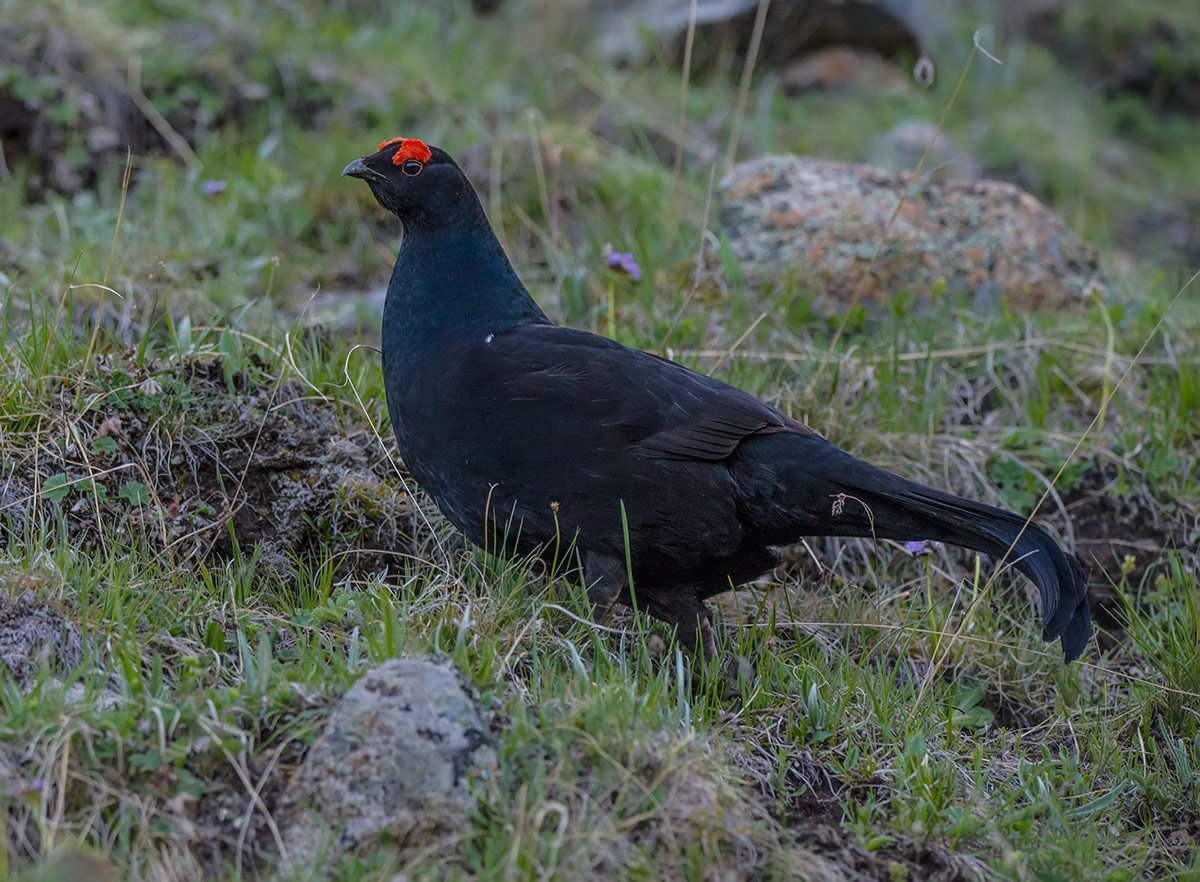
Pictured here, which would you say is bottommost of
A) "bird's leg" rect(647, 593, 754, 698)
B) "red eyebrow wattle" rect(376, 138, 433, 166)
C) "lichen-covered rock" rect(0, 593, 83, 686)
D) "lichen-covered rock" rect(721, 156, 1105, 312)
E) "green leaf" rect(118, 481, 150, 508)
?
"bird's leg" rect(647, 593, 754, 698)

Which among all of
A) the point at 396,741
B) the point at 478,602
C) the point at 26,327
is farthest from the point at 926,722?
the point at 26,327

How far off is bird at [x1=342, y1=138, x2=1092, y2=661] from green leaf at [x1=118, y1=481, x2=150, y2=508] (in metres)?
0.81

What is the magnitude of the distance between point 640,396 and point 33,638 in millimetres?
1745

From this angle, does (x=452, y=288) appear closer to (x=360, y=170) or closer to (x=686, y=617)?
(x=360, y=170)

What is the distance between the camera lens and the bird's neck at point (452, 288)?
4109 mm

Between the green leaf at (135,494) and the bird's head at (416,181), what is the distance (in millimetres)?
1185

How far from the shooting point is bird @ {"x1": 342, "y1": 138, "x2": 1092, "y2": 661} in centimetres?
382

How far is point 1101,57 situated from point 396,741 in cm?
938

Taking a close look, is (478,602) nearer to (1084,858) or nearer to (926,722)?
(926,722)

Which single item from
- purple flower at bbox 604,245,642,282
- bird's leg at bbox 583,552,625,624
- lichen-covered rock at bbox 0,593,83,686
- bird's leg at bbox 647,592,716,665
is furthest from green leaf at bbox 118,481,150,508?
purple flower at bbox 604,245,642,282

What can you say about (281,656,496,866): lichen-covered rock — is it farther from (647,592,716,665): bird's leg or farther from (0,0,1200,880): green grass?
(647,592,716,665): bird's leg

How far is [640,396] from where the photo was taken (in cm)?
392

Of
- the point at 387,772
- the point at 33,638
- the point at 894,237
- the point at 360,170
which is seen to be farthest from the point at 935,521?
the point at 33,638

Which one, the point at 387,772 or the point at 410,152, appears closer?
the point at 387,772
